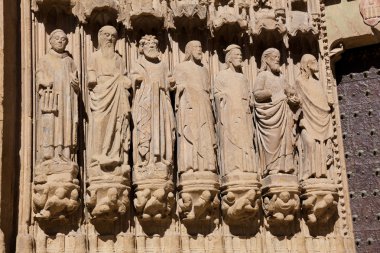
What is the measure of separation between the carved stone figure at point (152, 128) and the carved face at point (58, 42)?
69cm

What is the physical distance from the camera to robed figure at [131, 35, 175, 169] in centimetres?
679

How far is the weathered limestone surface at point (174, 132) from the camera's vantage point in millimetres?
6582

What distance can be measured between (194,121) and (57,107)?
4.14 feet

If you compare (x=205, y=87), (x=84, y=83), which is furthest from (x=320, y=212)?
(x=84, y=83)

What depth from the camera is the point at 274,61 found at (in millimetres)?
7477

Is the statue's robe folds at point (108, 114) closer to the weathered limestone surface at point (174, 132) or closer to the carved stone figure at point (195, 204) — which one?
the weathered limestone surface at point (174, 132)

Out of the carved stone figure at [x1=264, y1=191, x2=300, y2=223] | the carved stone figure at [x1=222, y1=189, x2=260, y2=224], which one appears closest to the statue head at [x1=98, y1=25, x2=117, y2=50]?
the carved stone figure at [x1=222, y1=189, x2=260, y2=224]

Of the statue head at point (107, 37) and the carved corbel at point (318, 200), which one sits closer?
the statue head at point (107, 37)

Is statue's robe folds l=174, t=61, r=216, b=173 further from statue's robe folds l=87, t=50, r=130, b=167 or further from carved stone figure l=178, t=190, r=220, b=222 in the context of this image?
statue's robe folds l=87, t=50, r=130, b=167

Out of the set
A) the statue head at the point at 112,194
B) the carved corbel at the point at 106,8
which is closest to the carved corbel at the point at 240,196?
the statue head at the point at 112,194

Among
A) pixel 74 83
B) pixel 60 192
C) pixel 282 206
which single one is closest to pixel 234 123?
pixel 282 206

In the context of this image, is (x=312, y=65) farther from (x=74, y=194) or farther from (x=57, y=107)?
(x=74, y=194)

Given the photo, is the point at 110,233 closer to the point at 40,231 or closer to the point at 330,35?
the point at 40,231

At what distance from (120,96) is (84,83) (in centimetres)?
41
